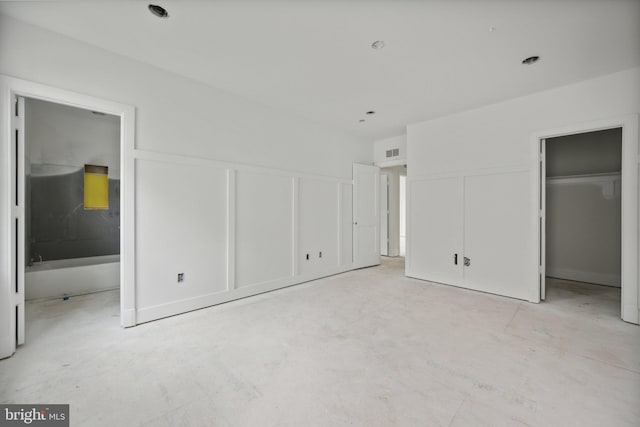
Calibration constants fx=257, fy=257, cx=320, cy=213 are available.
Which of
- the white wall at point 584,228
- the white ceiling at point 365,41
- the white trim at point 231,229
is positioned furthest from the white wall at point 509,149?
the white trim at point 231,229

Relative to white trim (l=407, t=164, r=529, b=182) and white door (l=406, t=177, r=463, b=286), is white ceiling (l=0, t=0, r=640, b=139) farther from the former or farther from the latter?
white door (l=406, t=177, r=463, b=286)

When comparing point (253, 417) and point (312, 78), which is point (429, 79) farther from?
point (253, 417)

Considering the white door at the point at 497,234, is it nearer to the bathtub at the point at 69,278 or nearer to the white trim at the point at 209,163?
the white trim at the point at 209,163

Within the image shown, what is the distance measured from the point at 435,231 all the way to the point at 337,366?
3.32 metres

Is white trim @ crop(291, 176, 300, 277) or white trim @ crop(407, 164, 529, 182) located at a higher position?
white trim @ crop(407, 164, 529, 182)

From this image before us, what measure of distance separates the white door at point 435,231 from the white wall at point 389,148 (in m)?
0.90

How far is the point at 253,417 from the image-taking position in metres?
1.57

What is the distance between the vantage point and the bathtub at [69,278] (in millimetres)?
3621

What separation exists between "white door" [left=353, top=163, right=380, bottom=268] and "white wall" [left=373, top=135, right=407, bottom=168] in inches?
9.2

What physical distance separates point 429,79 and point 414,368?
3233mm

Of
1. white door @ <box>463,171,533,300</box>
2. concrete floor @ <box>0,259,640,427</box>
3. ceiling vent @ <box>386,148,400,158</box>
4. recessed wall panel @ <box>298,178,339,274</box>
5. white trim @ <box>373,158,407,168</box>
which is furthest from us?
ceiling vent @ <box>386,148,400,158</box>

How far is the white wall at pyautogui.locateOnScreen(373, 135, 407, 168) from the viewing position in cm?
551

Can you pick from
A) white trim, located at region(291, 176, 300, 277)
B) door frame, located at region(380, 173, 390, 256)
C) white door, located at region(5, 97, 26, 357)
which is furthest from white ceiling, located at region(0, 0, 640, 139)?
door frame, located at region(380, 173, 390, 256)

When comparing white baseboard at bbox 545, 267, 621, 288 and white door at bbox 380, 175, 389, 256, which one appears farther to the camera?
white door at bbox 380, 175, 389, 256
